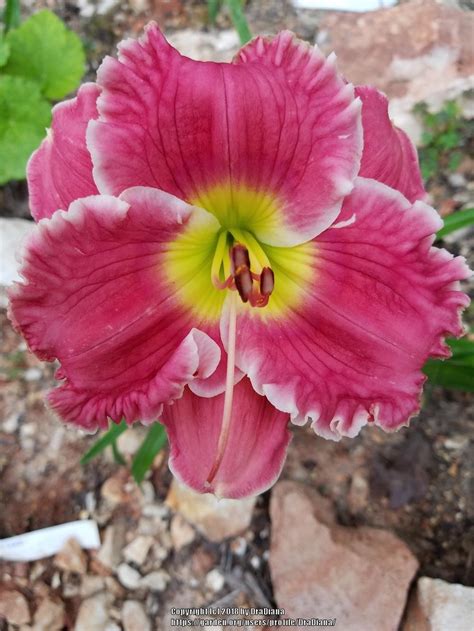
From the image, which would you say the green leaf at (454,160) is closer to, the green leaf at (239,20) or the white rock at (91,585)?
the green leaf at (239,20)

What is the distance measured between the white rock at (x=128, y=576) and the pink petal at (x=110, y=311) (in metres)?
0.91

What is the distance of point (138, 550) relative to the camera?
1717 millimetres

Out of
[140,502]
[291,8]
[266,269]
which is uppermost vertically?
[291,8]

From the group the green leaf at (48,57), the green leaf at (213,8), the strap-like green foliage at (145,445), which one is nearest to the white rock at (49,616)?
the strap-like green foliage at (145,445)

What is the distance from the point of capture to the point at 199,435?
110 centimetres

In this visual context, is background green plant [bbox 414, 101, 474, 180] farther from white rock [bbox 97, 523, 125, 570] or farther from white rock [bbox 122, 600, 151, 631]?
white rock [bbox 122, 600, 151, 631]

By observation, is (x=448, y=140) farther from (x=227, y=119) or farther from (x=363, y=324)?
(x=227, y=119)

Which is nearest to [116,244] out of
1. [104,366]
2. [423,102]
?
[104,366]

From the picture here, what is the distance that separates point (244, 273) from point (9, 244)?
125 cm

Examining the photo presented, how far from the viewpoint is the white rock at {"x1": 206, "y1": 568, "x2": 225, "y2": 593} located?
5.41 feet

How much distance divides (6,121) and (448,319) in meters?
1.54

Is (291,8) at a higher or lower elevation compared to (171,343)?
higher

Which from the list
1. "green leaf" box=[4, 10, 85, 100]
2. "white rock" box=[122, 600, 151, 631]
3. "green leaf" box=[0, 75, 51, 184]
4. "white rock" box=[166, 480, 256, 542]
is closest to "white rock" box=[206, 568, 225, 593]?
"white rock" box=[166, 480, 256, 542]

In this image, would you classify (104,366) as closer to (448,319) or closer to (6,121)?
(448,319)
